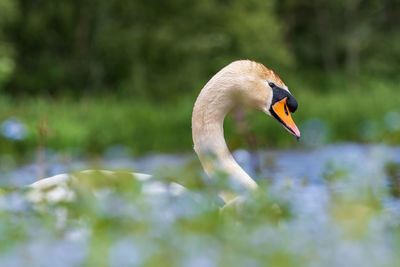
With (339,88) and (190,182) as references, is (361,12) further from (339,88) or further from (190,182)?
(190,182)

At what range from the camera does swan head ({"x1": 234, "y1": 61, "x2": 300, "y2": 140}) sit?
427cm

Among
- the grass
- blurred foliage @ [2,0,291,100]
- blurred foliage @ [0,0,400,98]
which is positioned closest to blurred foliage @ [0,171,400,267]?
the grass

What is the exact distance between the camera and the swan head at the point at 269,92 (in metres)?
4.27

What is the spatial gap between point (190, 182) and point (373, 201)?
525 mm

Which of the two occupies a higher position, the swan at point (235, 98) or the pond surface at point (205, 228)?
the pond surface at point (205, 228)

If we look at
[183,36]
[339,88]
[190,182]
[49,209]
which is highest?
[190,182]

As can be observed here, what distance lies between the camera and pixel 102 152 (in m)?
17.3

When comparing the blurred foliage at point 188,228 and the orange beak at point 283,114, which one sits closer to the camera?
the blurred foliage at point 188,228

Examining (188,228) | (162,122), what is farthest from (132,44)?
(188,228)

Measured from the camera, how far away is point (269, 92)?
4.27m

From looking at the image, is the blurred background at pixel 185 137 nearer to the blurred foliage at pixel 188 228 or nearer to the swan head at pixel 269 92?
the blurred foliage at pixel 188 228

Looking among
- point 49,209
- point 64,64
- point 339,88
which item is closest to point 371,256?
point 49,209

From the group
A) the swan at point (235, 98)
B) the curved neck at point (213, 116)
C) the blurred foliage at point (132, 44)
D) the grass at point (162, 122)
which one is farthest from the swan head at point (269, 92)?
the blurred foliage at point (132, 44)

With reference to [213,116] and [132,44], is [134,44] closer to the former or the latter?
[132,44]
